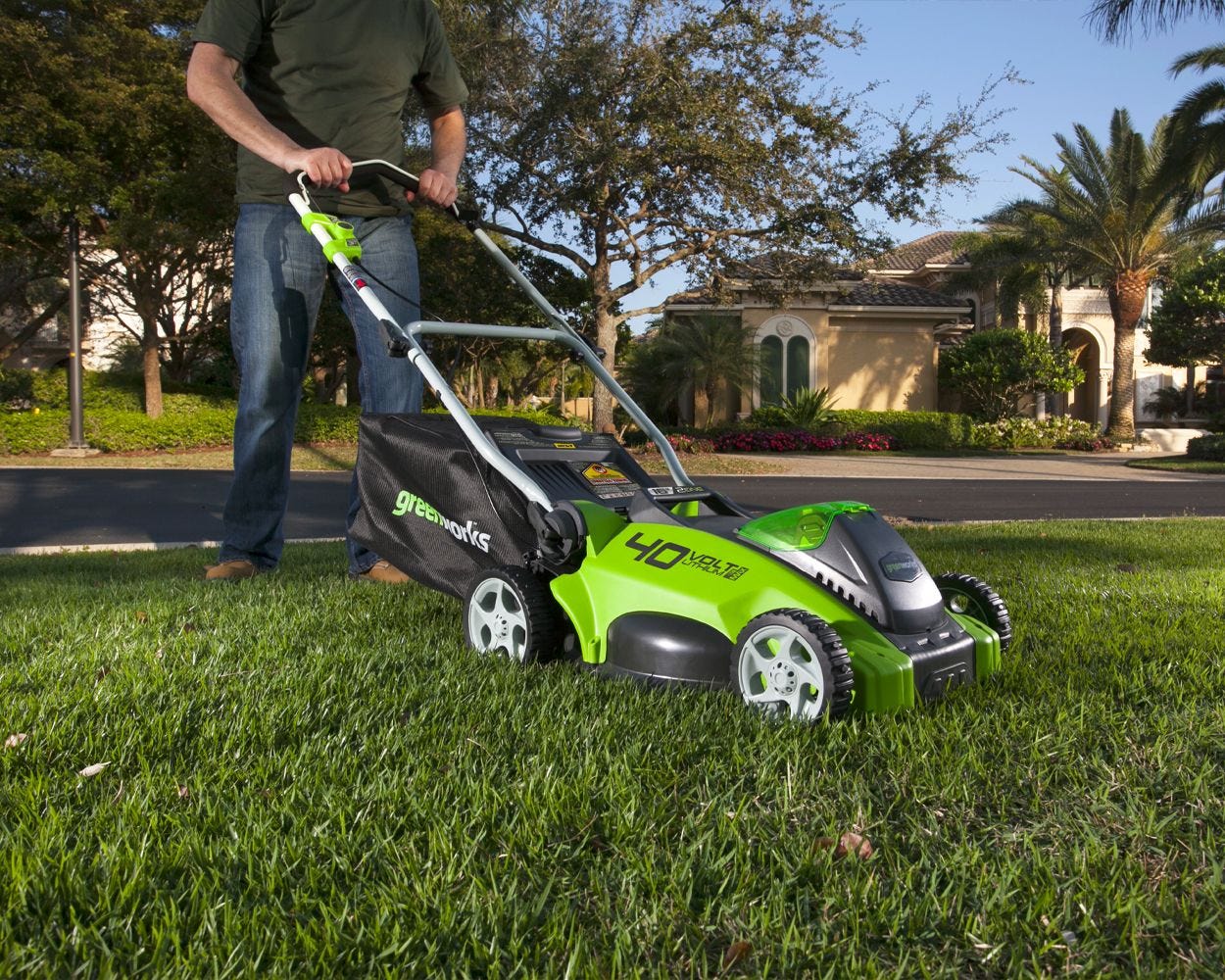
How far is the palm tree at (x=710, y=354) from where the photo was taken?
998 inches

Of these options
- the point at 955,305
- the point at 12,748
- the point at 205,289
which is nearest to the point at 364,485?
the point at 12,748

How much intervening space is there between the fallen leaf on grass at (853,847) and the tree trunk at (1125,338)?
28686mm

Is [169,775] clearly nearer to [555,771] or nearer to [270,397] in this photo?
[555,771]

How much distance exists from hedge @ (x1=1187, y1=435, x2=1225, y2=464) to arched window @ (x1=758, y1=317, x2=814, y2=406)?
8.95 m

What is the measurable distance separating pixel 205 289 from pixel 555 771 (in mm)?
27703

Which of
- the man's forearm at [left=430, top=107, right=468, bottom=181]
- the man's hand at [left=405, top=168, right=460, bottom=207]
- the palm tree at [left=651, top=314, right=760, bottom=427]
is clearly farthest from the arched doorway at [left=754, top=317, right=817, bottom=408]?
the man's hand at [left=405, top=168, right=460, bottom=207]

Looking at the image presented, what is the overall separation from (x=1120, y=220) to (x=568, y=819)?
1161 inches

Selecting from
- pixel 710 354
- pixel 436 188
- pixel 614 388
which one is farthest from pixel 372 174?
→ pixel 710 354

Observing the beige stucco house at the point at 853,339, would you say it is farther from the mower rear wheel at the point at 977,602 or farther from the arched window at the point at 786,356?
the mower rear wheel at the point at 977,602

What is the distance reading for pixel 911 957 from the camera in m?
1.36

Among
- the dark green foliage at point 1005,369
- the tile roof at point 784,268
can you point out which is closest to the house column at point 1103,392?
the dark green foliage at point 1005,369

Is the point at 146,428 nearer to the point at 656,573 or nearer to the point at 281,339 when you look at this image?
the point at 281,339

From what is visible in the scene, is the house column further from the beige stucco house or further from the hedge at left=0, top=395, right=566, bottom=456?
the hedge at left=0, top=395, right=566, bottom=456

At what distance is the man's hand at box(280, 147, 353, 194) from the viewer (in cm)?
347
